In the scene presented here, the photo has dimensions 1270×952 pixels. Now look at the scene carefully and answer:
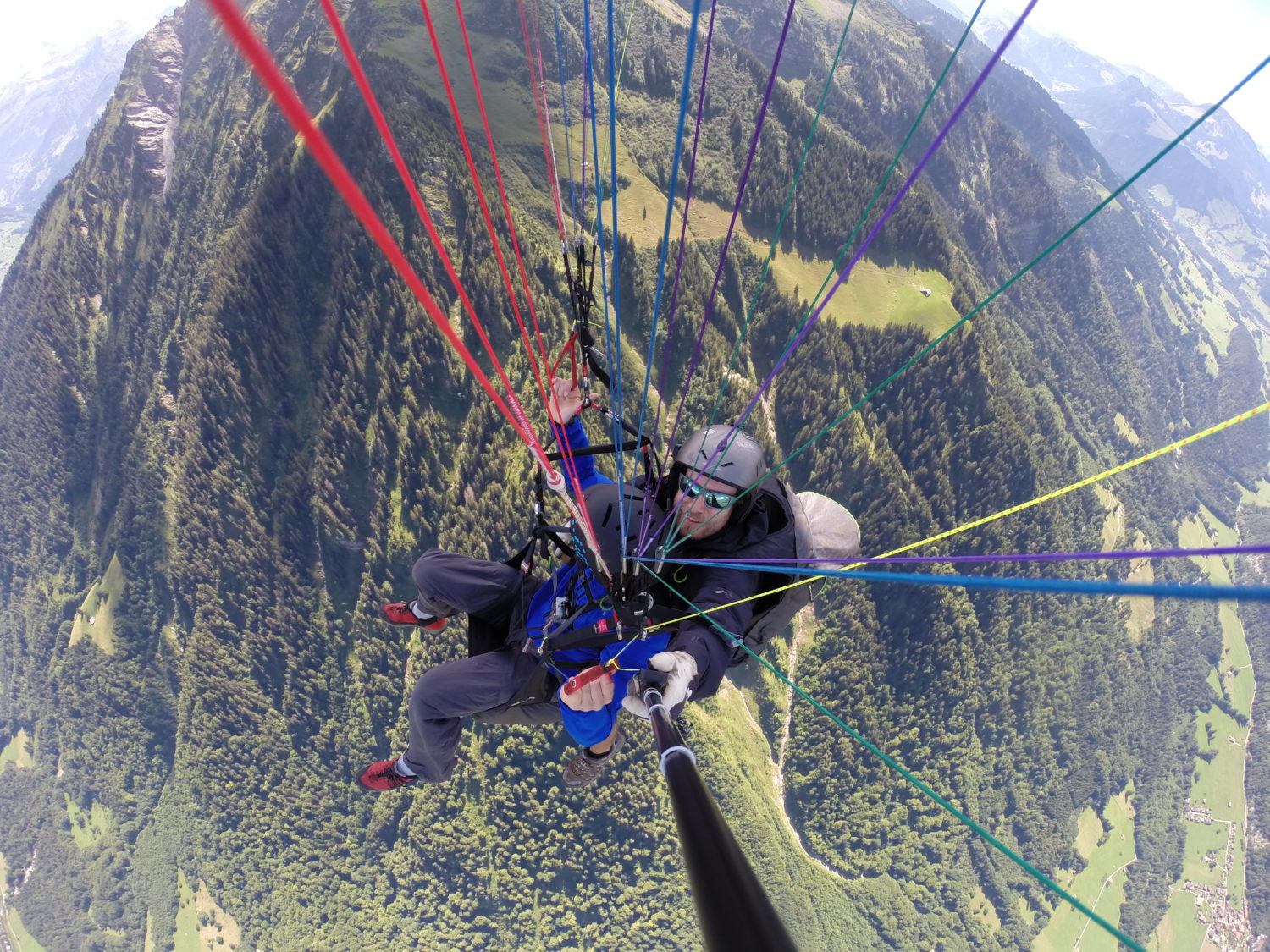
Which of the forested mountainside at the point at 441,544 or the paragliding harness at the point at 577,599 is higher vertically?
the paragliding harness at the point at 577,599

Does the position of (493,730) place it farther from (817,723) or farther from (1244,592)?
(1244,592)

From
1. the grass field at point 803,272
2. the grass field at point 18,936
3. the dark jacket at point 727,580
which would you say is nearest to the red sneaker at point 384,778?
the dark jacket at point 727,580

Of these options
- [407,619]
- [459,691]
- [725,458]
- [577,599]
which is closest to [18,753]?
[407,619]

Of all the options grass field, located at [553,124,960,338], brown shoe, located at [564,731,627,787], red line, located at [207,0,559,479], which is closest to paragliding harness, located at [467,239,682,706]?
brown shoe, located at [564,731,627,787]

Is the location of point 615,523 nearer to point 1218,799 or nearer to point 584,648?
point 584,648

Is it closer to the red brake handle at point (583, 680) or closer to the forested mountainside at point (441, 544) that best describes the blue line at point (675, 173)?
the red brake handle at point (583, 680)

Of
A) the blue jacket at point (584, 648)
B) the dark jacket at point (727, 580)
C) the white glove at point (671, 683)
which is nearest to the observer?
the white glove at point (671, 683)

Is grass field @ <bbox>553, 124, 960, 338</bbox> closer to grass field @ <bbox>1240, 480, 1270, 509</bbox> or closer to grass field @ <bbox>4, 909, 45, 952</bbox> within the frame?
grass field @ <bbox>4, 909, 45, 952</bbox>
